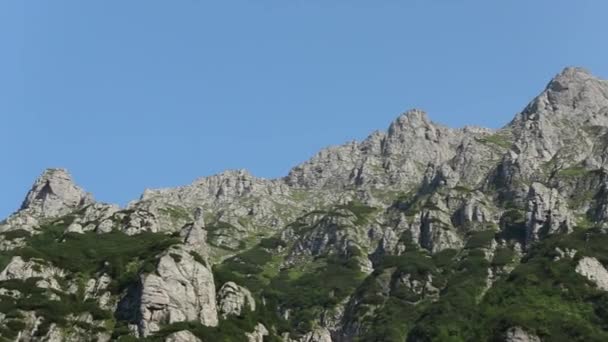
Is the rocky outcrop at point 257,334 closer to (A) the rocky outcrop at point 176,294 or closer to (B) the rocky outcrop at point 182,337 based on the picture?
(A) the rocky outcrop at point 176,294

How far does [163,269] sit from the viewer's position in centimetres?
18862

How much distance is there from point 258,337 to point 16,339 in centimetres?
5810

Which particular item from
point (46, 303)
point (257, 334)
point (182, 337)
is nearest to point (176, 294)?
point (182, 337)

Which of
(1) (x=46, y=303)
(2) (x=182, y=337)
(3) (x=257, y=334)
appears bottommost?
(2) (x=182, y=337)

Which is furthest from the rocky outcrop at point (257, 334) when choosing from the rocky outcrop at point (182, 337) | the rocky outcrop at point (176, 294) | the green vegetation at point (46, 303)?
the green vegetation at point (46, 303)

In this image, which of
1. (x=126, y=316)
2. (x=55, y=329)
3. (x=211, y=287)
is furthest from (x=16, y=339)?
(x=211, y=287)

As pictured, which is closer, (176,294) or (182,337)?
(182,337)

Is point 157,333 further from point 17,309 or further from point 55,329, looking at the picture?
point 17,309

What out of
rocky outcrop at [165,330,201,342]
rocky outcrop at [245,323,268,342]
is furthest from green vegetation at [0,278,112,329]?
rocky outcrop at [245,323,268,342]

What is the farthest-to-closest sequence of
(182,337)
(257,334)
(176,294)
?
(257,334), (176,294), (182,337)

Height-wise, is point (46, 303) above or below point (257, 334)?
above

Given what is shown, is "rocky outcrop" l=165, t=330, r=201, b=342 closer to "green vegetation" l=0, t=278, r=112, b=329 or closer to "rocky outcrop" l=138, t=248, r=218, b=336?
"rocky outcrop" l=138, t=248, r=218, b=336

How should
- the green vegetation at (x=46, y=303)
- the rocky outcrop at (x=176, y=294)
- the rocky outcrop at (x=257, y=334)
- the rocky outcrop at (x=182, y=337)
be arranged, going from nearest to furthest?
1. the rocky outcrop at (x=182, y=337)
2. the green vegetation at (x=46, y=303)
3. the rocky outcrop at (x=176, y=294)
4. the rocky outcrop at (x=257, y=334)

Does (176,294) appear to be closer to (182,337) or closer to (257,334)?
(182,337)
